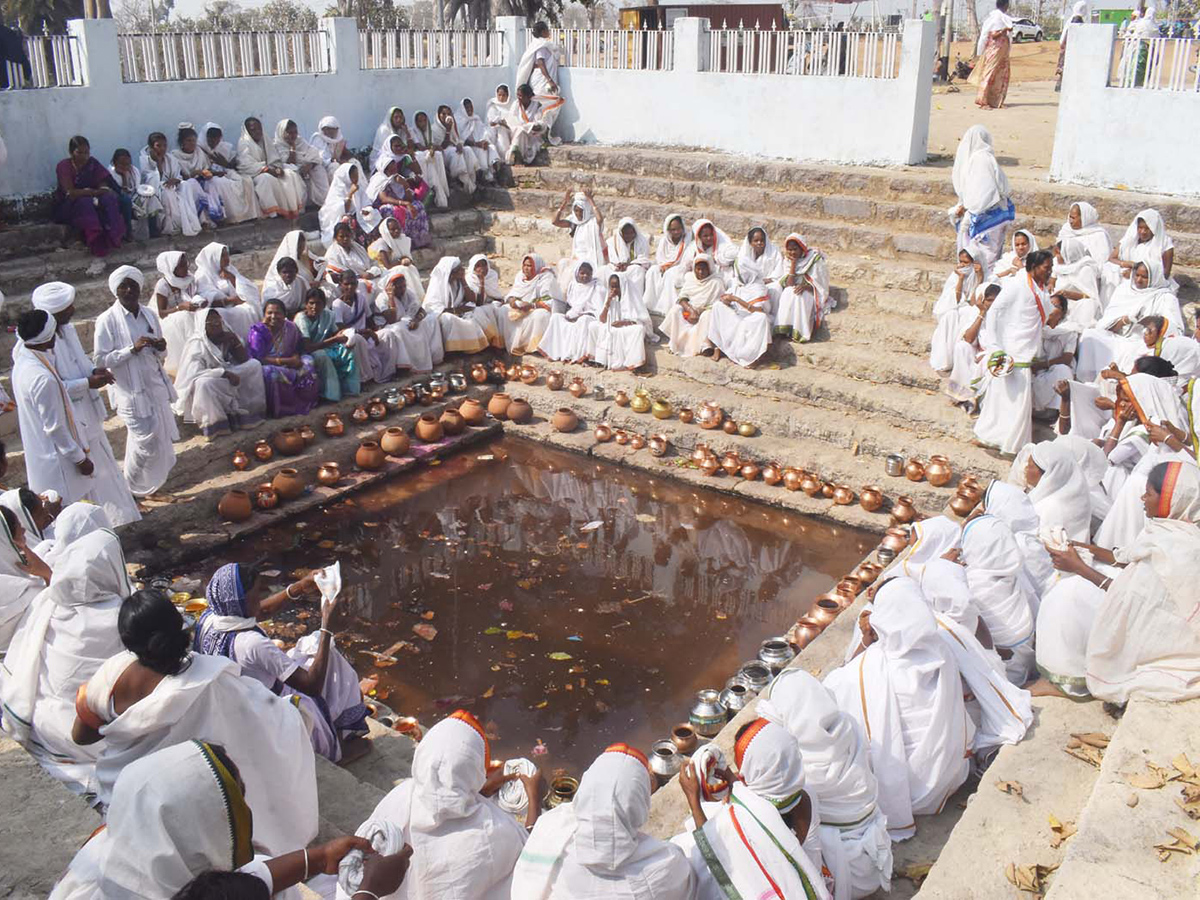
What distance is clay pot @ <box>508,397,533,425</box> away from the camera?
10250mm

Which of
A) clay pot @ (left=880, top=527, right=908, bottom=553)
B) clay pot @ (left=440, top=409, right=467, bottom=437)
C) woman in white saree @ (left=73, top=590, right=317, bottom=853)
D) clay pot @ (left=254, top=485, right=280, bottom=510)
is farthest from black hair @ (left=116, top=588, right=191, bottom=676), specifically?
clay pot @ (left=440, top=409, right=467, bottom=437)

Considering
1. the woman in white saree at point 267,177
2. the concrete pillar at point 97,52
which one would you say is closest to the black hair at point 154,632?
the woman in white saree at point 267,177

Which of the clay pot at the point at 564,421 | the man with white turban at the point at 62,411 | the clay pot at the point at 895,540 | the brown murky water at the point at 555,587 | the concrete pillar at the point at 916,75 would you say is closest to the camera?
the brown murky water at the point at 555,587

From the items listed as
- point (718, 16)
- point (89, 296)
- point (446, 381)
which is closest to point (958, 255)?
point (446, 381)

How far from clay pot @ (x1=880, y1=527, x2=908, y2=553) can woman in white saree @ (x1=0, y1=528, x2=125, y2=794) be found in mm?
5093

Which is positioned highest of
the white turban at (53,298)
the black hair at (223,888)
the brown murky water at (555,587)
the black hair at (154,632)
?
the white turban at (53,298)

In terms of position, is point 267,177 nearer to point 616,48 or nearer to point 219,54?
point 219,54

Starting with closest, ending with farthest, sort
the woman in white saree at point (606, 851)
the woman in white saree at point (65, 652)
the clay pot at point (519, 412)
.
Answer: the woman in white saree at point (606, 851) → the woman in white saree at point (65, 652) → the clay pot at point (519, 412)

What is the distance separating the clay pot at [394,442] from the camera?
9336mm

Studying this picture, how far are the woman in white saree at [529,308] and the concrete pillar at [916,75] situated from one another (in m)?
4.67

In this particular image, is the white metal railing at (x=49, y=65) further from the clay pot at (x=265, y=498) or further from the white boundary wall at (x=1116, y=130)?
the white boundary wall at (x=1116, y=130)

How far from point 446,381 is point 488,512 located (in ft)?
7.67

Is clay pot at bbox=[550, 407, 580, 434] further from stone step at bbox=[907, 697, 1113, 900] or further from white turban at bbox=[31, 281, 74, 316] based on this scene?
stone step at bbox=[907, 697, 1113, 900]

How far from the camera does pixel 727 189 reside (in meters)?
12.7
